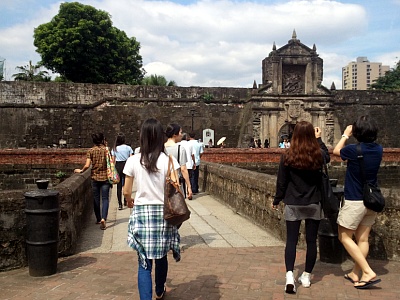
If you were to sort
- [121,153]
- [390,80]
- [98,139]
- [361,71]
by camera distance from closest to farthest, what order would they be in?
1. [98,139]
2. [121,153]
3. [390,80]
4. [361,71]

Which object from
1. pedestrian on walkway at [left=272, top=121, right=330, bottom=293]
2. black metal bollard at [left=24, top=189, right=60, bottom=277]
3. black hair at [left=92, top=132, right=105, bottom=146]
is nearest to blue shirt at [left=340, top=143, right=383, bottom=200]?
pedestrian on walkway at [left=272, top=121, right=330, bottom=293]

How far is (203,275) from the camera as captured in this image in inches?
183

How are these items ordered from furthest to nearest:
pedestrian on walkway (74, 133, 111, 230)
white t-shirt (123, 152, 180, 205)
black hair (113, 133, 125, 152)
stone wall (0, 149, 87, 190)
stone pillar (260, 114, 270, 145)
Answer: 1. stone pillar (260, 114, 270, 145)
2. stone wall (0, 149, 87, 190)
3. black hair (113, 133, 125, 152)
4. pedestrian on walkway (74, 133, 111, 230)
5. white t-shirt (123, 152, 180, 205)

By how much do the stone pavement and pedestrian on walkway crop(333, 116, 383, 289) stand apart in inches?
8.3

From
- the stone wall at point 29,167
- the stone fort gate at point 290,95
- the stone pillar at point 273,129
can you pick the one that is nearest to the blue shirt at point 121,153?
the stone wall at point 29,167

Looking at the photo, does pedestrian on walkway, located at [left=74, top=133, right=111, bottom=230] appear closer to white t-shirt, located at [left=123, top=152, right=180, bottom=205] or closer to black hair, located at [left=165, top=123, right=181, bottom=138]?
black hair, located at [left=165, top=123, right=181, bottom=138]

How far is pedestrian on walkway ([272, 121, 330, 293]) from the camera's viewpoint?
4.14 m

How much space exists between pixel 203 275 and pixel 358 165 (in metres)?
2.05

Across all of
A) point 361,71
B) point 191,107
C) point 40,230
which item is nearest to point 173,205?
point 40,230

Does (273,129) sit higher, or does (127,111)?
(127,111)

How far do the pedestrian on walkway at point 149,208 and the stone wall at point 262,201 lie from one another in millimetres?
2852

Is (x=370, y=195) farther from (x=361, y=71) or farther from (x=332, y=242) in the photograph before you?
(x=361, y=71)

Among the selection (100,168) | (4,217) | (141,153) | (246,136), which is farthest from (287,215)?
(246,136)

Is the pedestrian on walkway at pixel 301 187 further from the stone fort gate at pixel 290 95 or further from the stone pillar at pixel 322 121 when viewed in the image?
the stone pillar at pixel 322 121
